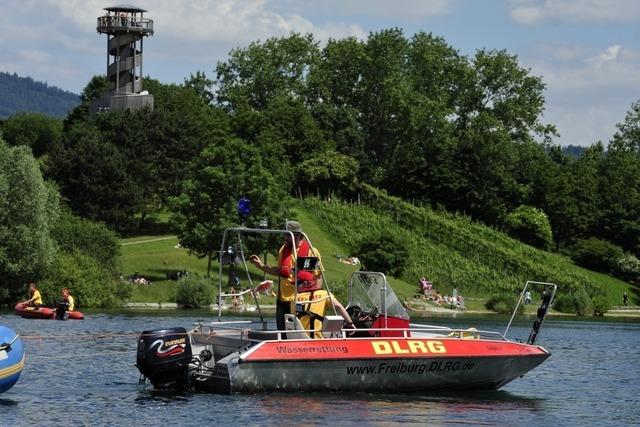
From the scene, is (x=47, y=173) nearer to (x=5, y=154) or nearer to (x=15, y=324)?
(x=5, y=154)

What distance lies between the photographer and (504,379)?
3012cm

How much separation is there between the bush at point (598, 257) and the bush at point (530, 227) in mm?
4252

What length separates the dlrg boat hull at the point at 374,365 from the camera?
26969 millimetres

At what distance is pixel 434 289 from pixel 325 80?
5242 cm

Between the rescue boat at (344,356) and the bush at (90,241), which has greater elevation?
the bush at (90,241)

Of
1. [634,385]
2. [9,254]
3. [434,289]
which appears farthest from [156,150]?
[634,385]

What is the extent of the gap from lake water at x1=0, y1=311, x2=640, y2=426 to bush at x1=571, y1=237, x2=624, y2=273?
76.0m

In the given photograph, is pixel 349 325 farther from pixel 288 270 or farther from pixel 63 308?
pixel 63 308

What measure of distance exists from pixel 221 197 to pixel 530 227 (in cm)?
4185

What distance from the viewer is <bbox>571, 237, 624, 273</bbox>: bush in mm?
115312

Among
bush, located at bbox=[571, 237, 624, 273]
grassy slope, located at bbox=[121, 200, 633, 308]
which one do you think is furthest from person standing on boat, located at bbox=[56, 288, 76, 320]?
bush, located at bbox=[571, 237, 624, 273]

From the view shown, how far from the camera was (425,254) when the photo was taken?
4080 inches

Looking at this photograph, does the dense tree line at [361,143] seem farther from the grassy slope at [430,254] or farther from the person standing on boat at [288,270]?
the person standing on boat at [288,270]

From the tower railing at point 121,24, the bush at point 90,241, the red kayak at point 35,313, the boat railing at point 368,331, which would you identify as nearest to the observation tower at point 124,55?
the tower railing at point 121,24
